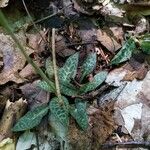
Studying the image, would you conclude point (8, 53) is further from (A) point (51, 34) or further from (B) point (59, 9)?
(B) point (59, 9)

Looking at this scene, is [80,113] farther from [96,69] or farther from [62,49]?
[62,49]

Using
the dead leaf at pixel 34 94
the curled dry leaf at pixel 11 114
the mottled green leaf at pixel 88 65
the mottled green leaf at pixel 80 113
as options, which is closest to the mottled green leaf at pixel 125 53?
the mottled green leaf at pixel 88 65

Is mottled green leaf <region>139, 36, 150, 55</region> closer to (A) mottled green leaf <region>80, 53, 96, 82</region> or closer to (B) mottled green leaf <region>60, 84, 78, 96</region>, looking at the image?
(A) mottled green leaf <region>80, 53, 96, 82</region>

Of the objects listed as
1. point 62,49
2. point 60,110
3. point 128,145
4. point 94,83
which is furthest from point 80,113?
point 62,49

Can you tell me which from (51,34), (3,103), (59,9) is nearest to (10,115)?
(3,103)

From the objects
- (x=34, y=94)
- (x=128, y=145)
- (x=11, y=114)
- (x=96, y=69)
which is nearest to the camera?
(x=128, y=145)

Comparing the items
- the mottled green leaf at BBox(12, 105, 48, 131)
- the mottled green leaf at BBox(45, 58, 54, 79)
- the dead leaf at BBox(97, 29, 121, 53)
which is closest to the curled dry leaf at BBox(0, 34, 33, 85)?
the mottled green leaf at BBox(45, 58, 54, 79)

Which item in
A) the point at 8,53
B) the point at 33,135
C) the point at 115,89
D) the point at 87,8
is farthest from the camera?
the point at 87,8
